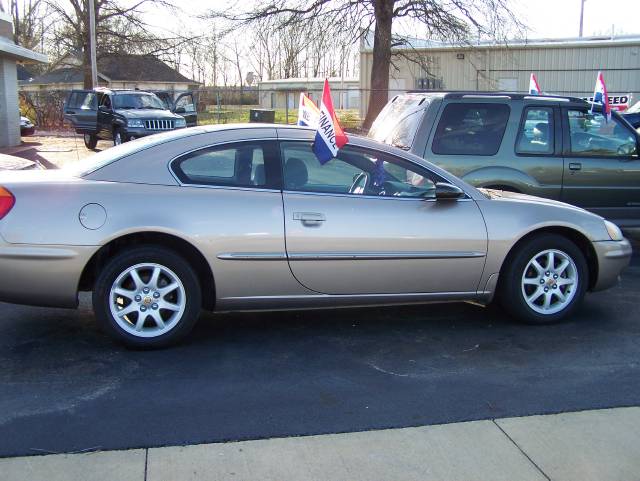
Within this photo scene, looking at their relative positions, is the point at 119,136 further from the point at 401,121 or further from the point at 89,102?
the point at 401,121

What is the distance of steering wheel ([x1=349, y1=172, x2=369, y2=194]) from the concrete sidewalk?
194cm

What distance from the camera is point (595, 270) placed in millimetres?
5426

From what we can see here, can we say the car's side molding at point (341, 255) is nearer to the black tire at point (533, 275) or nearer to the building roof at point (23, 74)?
the black tire at point (533, 275)

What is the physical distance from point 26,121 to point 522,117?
22.8m

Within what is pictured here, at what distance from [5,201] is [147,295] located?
A: 1.09 m

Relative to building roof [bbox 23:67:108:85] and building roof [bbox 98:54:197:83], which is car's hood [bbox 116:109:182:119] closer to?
building roof [bbox 98:54:197:83]

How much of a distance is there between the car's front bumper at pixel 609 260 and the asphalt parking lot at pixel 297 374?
327 mm

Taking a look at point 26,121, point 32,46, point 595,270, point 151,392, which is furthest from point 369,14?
point 32,46

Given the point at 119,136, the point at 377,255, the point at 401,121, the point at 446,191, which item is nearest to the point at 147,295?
the point at 377,255

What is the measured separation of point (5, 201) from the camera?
4375 mm

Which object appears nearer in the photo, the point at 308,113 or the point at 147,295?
the point at 147,295

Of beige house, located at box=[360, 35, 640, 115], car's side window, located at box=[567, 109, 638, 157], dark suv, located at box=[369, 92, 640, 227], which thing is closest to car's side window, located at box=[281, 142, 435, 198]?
dark suv, located at box=[369, 92, 640, 227]

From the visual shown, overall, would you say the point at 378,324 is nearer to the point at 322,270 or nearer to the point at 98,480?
the point at 322,270

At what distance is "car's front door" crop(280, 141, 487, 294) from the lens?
4.72m
